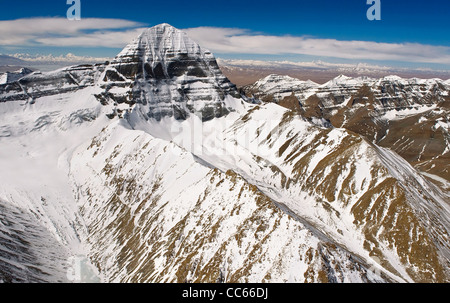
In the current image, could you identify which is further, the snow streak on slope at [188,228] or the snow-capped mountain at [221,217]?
the snow-capped mountain at [221,217]

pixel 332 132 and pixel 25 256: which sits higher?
pixel 332 132

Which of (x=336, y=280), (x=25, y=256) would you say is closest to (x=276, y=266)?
(x=336, y=280)

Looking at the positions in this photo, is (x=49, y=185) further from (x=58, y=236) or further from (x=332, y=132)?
(x=332, y=132)

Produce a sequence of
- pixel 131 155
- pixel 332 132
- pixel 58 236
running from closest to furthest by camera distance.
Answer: pixel 58 236, pixel 131 155, pixel 332 132

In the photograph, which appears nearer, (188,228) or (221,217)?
(221,217)

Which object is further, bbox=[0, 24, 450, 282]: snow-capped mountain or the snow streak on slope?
bbox=[0, 24, 450, 282]: snow-capped mountain

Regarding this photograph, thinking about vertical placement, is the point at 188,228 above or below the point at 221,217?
below

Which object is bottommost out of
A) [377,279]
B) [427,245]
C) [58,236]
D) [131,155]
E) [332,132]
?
[58,236]
